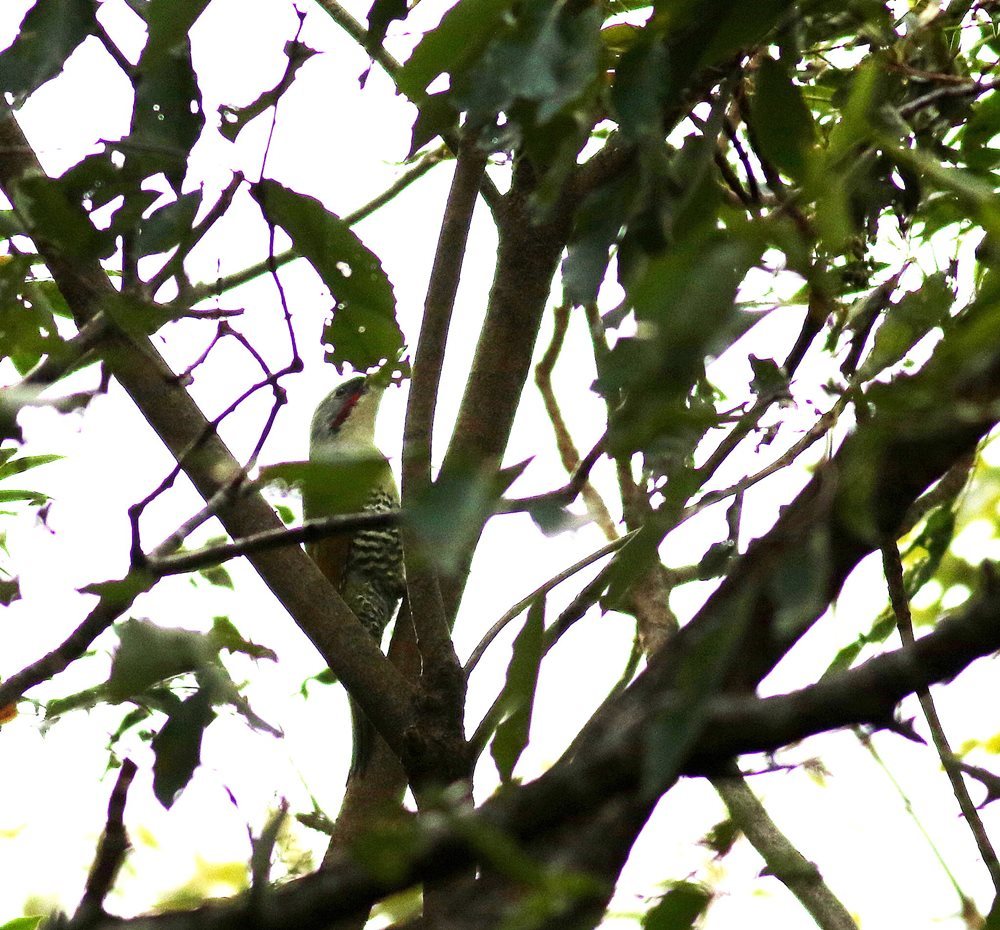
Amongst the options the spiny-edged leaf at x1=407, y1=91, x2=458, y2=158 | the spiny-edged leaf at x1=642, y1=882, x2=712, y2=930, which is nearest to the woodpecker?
the spiny-edged leaf at x1=642, y1=882, x2=712, y2=930

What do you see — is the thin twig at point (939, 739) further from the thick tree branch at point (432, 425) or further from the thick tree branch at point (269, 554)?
the thick tree branch at point (269, 554)

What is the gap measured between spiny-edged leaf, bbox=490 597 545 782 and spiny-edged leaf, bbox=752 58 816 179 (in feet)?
1.74

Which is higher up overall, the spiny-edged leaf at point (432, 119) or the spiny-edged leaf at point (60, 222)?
the spiny-edged leaf at point (432, 119)

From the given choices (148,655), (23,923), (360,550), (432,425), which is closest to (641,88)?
(148,655)

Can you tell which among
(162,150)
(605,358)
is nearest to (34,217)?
(162,150)

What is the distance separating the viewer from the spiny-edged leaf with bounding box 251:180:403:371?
1463 millimetres

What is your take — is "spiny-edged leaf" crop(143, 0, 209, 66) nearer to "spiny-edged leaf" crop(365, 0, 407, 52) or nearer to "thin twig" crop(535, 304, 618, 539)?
"spiny-edged leaf" crop(365, 0, 407, 52)

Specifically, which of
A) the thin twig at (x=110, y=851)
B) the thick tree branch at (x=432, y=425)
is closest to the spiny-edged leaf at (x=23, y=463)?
the thick tree branch at (x=432, y=425)

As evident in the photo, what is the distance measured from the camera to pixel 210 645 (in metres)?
1.25

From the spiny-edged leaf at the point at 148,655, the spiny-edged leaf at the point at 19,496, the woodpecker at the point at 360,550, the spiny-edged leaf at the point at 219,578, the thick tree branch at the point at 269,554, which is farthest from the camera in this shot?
the woodpecker at the point at 360,550

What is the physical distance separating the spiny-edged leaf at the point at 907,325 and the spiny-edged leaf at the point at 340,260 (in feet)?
1.90

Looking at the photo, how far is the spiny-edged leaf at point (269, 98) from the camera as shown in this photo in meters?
1.37

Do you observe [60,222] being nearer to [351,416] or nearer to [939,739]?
[939,739]

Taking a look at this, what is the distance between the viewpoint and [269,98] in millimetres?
1390
